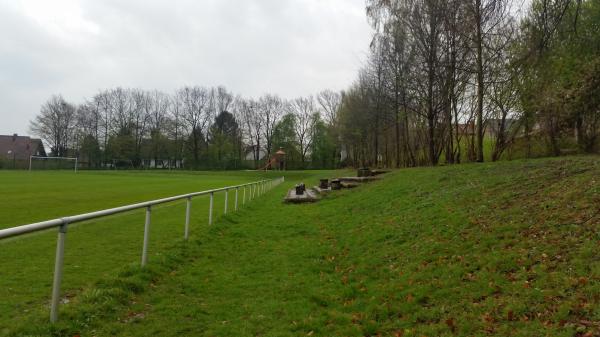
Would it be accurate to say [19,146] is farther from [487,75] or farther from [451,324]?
[451,324]

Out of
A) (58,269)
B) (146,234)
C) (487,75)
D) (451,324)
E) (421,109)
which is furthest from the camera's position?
(421,109)

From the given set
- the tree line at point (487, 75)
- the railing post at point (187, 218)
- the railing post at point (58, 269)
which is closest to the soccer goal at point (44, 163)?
the tree line at point (487, 75)

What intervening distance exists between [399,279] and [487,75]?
14869 mm

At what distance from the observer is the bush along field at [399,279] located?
4.13 m

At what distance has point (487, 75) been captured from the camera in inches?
709

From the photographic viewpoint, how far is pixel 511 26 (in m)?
17.1

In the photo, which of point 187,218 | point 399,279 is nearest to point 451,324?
point 399,279

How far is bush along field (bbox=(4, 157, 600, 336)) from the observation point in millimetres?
4129

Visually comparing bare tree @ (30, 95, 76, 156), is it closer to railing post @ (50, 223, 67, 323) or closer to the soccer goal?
the soccer goal

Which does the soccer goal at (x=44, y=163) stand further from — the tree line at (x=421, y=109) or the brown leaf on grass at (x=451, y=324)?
the brown leaf on grass at (x=451, y=324)

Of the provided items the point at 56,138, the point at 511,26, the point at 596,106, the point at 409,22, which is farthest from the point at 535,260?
the point at 56,138

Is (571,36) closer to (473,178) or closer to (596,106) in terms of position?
(596,106)

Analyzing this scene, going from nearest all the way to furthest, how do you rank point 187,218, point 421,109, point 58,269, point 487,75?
point 58,269
point 187,218
point 487,75
point 421,109

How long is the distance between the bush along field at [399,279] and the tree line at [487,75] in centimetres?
260
